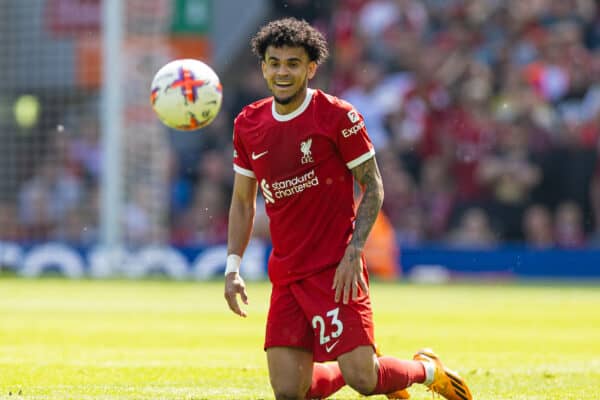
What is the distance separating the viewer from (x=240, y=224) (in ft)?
24.4

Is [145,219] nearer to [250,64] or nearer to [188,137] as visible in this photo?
[188,137]

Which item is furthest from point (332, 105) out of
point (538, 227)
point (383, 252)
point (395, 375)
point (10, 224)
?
point (10, 224)

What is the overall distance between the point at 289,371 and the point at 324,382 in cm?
59

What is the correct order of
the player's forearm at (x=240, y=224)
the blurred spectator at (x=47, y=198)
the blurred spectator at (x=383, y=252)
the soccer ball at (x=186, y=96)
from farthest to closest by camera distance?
the blurred spectator at (x=47, y=198), the blurred spectator at (x=383, y=252), the soccer ball at (x=186, y=96), the player's forearm at (x=240, y=224)

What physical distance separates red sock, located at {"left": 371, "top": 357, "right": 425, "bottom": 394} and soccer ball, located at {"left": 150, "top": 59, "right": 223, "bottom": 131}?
2.64 metres

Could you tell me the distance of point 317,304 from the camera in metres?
6.96

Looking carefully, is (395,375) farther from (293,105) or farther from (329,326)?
(293,105)

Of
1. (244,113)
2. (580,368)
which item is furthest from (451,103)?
(244,113)

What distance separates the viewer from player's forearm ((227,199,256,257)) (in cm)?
742

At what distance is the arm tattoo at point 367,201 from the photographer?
685 centimetres

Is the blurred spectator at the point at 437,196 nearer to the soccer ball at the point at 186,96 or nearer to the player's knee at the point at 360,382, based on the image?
the soccer ball at the point at 186,96

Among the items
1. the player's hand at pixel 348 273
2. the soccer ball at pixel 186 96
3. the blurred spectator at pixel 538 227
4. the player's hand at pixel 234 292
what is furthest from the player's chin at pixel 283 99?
the blurred spectator at pixel 538 227

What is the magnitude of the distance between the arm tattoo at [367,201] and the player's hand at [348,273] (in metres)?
0.06

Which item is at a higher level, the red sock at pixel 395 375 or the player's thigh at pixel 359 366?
the player's thigh at pixel 359 366
